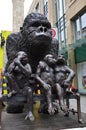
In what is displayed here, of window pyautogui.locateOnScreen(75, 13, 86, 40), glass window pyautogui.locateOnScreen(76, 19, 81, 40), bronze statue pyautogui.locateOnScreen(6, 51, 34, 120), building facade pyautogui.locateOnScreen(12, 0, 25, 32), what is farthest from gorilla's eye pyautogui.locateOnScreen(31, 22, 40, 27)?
building facade pyautogui.locateOnScreen(12, 0, 25, 32)

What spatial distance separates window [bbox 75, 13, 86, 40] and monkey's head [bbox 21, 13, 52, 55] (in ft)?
41.3

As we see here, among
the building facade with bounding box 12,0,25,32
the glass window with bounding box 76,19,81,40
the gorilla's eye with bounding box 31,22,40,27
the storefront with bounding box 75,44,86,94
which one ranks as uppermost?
the building facade with bounding box 12,0,25,32

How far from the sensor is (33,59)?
19.4ft

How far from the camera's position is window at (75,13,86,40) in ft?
59.1

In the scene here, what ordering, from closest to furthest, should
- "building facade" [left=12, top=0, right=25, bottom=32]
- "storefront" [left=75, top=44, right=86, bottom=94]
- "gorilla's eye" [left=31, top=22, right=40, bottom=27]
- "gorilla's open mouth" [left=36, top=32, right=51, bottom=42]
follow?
1. "gorilla's open mouth" [left=36, top=32, right=51, bottom=42]
2. "gorilla's eye" [left=31, top=22, right=40, bottom=27]
3. "storefront" [left=75, top=44, right=86, bottom=94]
4. "building facade" [left=12, top=0, right=25, bottom=32]

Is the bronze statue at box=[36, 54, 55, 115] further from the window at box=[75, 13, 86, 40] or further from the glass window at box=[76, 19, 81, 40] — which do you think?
the glass window at box=[76, 19, 81, 40]

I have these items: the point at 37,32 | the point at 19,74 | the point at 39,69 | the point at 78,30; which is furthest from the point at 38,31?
the point at 78,30

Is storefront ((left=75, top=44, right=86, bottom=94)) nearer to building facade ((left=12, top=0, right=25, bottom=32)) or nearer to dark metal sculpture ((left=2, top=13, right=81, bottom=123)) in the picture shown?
dark metal sculpture ((left=2, top=13, right=81, bottom=123))

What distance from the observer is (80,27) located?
18.7 metres

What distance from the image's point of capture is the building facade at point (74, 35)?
17.9m

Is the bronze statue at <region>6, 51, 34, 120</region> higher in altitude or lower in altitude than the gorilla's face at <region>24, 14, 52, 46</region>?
lower

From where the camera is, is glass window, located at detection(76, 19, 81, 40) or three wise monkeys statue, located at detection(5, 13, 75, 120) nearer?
three wise monkeys statue, located at detection(5, 13, 75, 120)

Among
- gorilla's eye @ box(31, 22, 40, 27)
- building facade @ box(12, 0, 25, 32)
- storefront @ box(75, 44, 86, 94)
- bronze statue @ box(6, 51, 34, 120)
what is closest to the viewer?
bronze statue @ box(6, 51, 34, 120)

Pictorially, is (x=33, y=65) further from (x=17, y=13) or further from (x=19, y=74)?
(x=17, y=13)
